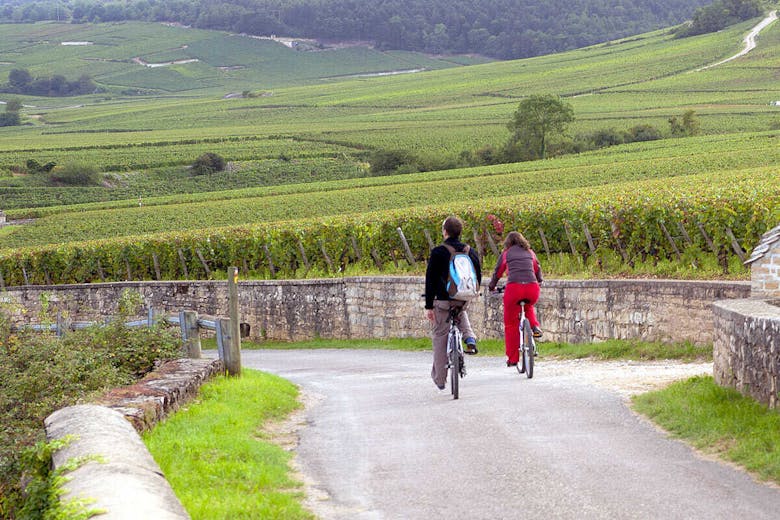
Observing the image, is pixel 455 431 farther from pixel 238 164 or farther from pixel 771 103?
pixel 771 103

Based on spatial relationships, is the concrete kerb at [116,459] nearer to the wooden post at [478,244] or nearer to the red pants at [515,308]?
the red pants at [515,308]

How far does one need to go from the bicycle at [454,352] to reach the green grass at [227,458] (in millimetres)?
1756

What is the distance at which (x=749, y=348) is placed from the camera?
9.42m

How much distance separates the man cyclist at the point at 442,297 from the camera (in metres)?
12.0

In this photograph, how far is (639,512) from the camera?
6891mm

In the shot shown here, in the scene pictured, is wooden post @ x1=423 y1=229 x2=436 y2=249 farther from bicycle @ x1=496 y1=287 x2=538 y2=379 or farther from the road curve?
the road curve

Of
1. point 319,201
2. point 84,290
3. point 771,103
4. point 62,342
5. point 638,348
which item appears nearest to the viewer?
point 62,342

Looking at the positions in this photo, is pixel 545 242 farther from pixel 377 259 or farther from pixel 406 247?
pixel 377 259

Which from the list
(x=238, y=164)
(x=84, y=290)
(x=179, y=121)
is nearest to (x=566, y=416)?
(x=84, y=290)

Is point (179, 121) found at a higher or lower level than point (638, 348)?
higher

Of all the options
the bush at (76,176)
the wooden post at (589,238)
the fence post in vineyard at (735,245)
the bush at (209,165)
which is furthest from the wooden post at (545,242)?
the bush at (209,165)

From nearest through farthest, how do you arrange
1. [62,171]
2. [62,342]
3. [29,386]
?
[29,386] → [62,342] → [62,171]

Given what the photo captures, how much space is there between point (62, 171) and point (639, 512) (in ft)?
312

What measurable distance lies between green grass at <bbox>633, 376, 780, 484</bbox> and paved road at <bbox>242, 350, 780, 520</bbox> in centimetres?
17
